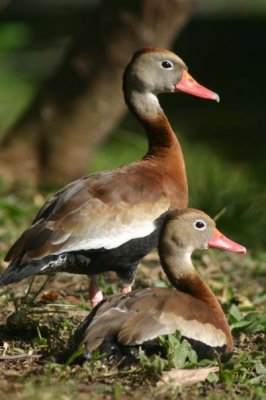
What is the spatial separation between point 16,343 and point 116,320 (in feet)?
2.54

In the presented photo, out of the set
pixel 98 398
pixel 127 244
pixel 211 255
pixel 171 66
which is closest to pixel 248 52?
pixel 211 255

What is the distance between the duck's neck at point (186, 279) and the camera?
5.35m

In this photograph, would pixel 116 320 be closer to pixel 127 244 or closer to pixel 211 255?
pixel 127 244

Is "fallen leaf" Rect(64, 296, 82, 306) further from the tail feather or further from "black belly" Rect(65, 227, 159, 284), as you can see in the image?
the tail feather

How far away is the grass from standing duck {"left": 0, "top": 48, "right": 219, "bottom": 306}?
1.10 feet

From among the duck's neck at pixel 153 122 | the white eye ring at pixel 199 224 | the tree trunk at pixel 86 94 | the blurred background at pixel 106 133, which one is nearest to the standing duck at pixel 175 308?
the white eye ring at pixel 199 224

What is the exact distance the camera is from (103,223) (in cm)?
565

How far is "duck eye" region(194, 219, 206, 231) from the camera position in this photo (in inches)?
215

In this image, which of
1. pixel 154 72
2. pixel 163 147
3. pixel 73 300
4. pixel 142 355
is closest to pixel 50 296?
pixel 73 300

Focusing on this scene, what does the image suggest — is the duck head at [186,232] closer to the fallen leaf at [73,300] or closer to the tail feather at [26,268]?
the tail feather at [26,268]

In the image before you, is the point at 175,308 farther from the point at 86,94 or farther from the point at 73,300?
Result: the point at 86,94

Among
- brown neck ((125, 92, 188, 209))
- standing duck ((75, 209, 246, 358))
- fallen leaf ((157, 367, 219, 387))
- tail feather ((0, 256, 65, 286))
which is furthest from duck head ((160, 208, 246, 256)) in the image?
fallen leaf ((157, 367, 219, 387))

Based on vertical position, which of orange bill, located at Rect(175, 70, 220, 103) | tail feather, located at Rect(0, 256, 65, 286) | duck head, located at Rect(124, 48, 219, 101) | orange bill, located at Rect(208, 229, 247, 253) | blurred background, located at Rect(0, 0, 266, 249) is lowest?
blurred background, located at Rect(0, 0, 266, 249)

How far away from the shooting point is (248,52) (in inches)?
607
